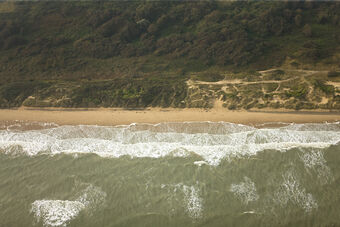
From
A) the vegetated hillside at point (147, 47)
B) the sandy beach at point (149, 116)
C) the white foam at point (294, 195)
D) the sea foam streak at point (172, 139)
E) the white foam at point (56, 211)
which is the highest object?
the vegetated hillside at point (147, 47)

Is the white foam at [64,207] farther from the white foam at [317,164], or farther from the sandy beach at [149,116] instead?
the white foam at [317,164]

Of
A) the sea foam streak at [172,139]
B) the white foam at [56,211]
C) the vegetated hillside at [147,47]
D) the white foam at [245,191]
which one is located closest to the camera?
the white foam at [56,211]

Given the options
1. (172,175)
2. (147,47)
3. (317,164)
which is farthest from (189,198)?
(147,47)

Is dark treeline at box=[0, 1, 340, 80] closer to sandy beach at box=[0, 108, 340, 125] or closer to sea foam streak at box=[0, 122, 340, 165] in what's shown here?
sandy beach at box=[0, 108, 340, 125]

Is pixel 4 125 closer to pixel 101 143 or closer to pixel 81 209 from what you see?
pixel 101 143

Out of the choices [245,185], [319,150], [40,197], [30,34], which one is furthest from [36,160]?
[30,34]

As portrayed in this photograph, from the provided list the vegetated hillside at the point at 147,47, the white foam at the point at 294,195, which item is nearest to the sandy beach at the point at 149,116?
the vegetated hillside at the point at 147,47

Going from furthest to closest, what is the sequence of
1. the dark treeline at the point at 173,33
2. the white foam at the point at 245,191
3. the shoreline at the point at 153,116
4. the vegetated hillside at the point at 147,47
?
the dark treeline at the point at 173,33 → the vegetated hillside at the point at 147,47 → the shoreline at the point at 153,116 → the white foam at the point at 245,191
